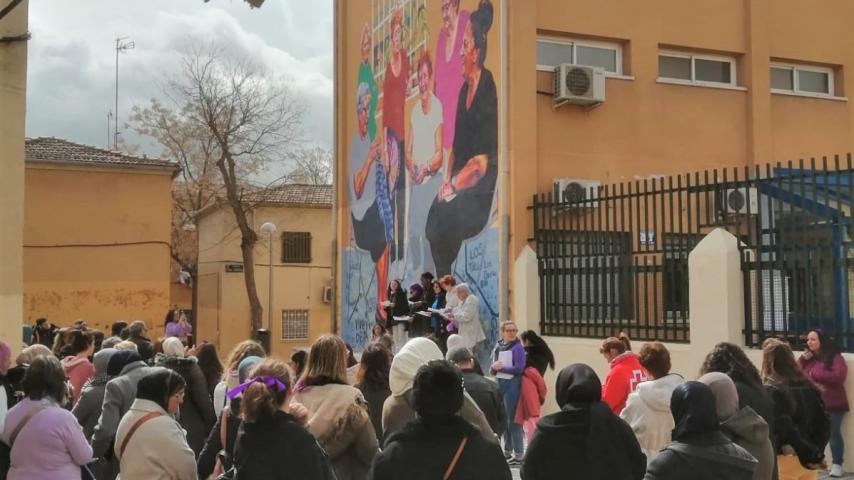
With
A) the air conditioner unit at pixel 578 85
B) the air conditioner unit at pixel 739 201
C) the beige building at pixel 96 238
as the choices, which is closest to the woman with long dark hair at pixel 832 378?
the air conditioner unit at pixel 739 201

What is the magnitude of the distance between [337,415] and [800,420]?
11.3 ft

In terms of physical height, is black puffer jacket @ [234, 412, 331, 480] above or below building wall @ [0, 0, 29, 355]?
below

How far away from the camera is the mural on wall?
16.3 metres

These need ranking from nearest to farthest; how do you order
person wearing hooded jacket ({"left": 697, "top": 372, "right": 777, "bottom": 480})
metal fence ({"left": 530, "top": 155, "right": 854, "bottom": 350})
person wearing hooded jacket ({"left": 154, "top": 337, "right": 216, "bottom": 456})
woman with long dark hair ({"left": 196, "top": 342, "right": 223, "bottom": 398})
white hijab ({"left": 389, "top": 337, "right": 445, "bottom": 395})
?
person wearing hooded jacket ({"left": 697, "top": 372, "right": 777, "bottom": 480}), white hijab ({"left": 389, "top": 337, "right": 445, "bottom": 395}), person wearing hooded jacket ({"left": 154, "top": 337, "right": 216, "bottom": 456}), woman with long dark hair ({"left": 196, "top": 342, "right": 223, "bottom": 398}), metal fence ({"left": 530, "top": 155, "right": 854, "bottom": 350})

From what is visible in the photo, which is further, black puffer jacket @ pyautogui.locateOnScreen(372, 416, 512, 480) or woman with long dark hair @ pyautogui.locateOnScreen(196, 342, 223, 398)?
woman with long dark hair @ pyautogui.locateOnScreen(196, 342, 223, 398)

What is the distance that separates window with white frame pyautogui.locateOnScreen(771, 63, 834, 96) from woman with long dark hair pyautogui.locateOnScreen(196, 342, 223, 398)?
45.6 feet

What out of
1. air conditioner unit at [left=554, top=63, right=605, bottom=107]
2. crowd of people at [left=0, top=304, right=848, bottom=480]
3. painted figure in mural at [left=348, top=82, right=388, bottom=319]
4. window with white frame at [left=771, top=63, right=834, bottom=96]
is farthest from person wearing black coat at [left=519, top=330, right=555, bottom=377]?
window with white frame at [left=771, top=63, right=834, bottom=96]

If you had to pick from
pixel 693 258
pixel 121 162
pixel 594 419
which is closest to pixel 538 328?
pixel 693 258

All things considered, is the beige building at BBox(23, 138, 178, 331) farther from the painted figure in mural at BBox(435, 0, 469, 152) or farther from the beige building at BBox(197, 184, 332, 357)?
the painted figure in mural at BBox(435, 0, 469, 152)

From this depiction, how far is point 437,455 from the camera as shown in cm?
393

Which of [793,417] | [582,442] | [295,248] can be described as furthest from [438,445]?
[295,248]

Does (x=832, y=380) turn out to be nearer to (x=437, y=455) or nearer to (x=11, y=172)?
(x=437, y=455)

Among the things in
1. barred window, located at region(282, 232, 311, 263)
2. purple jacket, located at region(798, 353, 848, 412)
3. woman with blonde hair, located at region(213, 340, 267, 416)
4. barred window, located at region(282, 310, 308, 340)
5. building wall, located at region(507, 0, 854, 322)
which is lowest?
barred window, located at region(282, 310, 308, 340)

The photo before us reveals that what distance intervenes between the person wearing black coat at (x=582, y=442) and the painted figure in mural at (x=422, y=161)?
1329 cm
